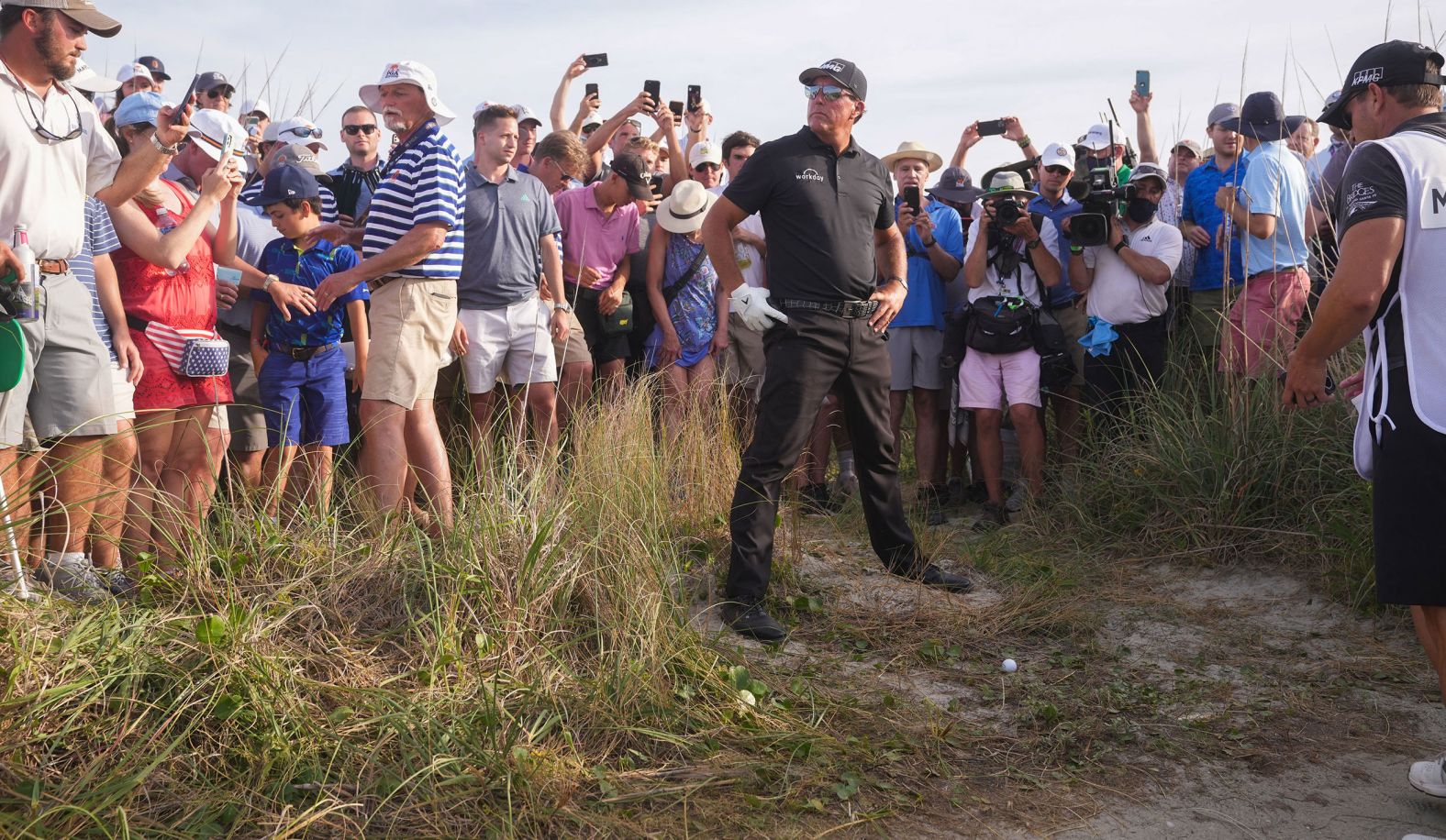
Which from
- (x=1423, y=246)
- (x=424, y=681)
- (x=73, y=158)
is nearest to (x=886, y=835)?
(x=424, y=681)

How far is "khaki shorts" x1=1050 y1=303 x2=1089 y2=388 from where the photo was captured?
779 centimetres

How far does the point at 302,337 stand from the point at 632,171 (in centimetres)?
239

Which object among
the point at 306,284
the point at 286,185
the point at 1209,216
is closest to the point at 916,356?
the point at 1209,216

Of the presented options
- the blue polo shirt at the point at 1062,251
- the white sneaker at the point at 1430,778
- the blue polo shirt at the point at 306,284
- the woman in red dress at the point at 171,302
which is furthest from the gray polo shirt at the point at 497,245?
the white sneaker at the point at 1430,778

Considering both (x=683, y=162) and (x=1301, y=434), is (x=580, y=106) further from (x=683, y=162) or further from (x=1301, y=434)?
(x=1301, y=434)

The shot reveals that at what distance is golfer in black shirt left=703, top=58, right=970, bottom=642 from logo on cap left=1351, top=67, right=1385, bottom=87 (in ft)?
6.85

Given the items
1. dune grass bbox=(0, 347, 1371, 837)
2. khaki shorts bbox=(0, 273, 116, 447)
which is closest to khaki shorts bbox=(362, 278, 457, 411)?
dune grass bbox=(0, 347, 1371, 837)

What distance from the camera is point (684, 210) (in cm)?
753

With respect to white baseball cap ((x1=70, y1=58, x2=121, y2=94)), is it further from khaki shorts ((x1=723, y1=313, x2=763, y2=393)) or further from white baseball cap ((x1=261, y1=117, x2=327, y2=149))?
khaki shorts ((x1=723, y1=313, x2=763, y2=393))

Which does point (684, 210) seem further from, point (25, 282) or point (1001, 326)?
point (25, 282)

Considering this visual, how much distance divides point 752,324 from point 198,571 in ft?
7.80

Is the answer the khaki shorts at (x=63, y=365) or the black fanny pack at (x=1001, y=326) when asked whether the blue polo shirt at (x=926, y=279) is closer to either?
the black fanny pack at (x=1001, y=326)

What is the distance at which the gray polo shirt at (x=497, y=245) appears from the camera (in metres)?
6.48

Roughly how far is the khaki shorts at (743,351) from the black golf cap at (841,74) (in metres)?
2.74
